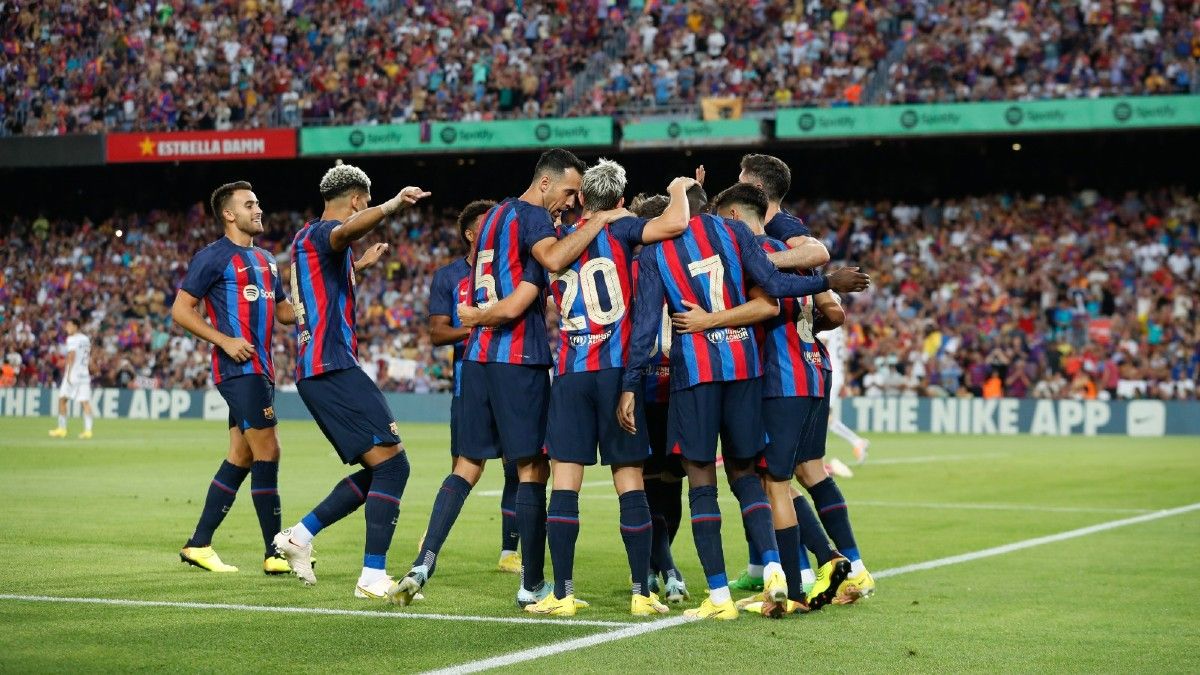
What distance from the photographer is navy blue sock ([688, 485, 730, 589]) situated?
758 centimetres

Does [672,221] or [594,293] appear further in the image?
[594,293]

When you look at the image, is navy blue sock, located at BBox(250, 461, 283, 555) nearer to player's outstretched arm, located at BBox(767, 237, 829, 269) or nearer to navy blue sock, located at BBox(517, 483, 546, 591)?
navy blue sock, located at BBox(517, 483, 546, 591)

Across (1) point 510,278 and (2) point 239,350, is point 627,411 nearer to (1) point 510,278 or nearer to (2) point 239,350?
(1) point 510,278

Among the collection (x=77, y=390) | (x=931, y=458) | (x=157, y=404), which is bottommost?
(x=931, y=458)

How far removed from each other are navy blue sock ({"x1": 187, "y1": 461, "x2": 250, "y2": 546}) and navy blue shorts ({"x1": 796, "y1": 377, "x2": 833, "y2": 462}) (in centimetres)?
353

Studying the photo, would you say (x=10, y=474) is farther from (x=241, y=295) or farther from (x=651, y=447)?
(x=651, y=447)

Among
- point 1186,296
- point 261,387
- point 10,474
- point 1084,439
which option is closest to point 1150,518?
point 261,387

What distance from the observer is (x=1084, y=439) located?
1137 inches

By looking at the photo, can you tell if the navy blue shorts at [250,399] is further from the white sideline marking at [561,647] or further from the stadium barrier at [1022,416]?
the stadium barrier at [1022,416]

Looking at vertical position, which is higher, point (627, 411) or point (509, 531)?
point (627, 411)

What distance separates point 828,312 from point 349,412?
107 inches

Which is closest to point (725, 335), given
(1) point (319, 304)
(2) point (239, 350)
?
(1) point (319, 304)

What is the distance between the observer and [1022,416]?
31094mm

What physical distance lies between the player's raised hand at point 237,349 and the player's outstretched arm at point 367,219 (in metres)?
1.26
